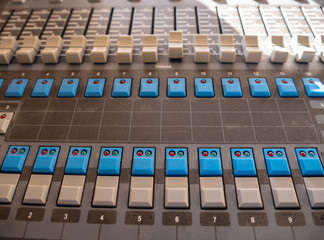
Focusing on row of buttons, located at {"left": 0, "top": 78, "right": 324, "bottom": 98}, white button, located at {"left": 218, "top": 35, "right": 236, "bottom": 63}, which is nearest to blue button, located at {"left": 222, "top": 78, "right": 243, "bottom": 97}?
row of buttons, located at {"left": 0, "top": 78, "right": 324, "bottom": 98}

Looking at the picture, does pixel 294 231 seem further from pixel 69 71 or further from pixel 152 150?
pixel 69 71

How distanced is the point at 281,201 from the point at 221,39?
1309mm

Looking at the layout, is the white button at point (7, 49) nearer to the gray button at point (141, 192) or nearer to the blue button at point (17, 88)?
the blue button at point (17, 88)

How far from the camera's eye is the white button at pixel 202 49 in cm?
215

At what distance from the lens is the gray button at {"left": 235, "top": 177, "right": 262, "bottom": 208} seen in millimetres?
1547

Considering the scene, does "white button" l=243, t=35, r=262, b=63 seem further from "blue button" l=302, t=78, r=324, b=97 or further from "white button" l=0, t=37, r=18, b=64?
"white button" l=0, t=37, r=18, b=64

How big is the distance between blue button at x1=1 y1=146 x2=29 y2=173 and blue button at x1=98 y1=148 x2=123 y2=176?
1.70 ft

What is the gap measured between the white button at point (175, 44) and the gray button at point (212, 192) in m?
1.07

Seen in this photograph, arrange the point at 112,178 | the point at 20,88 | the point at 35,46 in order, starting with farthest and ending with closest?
the point at 35,46 → the point at 20,88 → the point at 112,178

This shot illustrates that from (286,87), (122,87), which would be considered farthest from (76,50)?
(286,87)

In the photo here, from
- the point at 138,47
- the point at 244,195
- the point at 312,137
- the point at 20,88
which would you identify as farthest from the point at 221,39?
the point at 20,88

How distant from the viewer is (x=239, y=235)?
1491 millimetres

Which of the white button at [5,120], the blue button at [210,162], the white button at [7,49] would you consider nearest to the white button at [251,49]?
the blue button at [210,162]

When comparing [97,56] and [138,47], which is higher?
[138,47]
